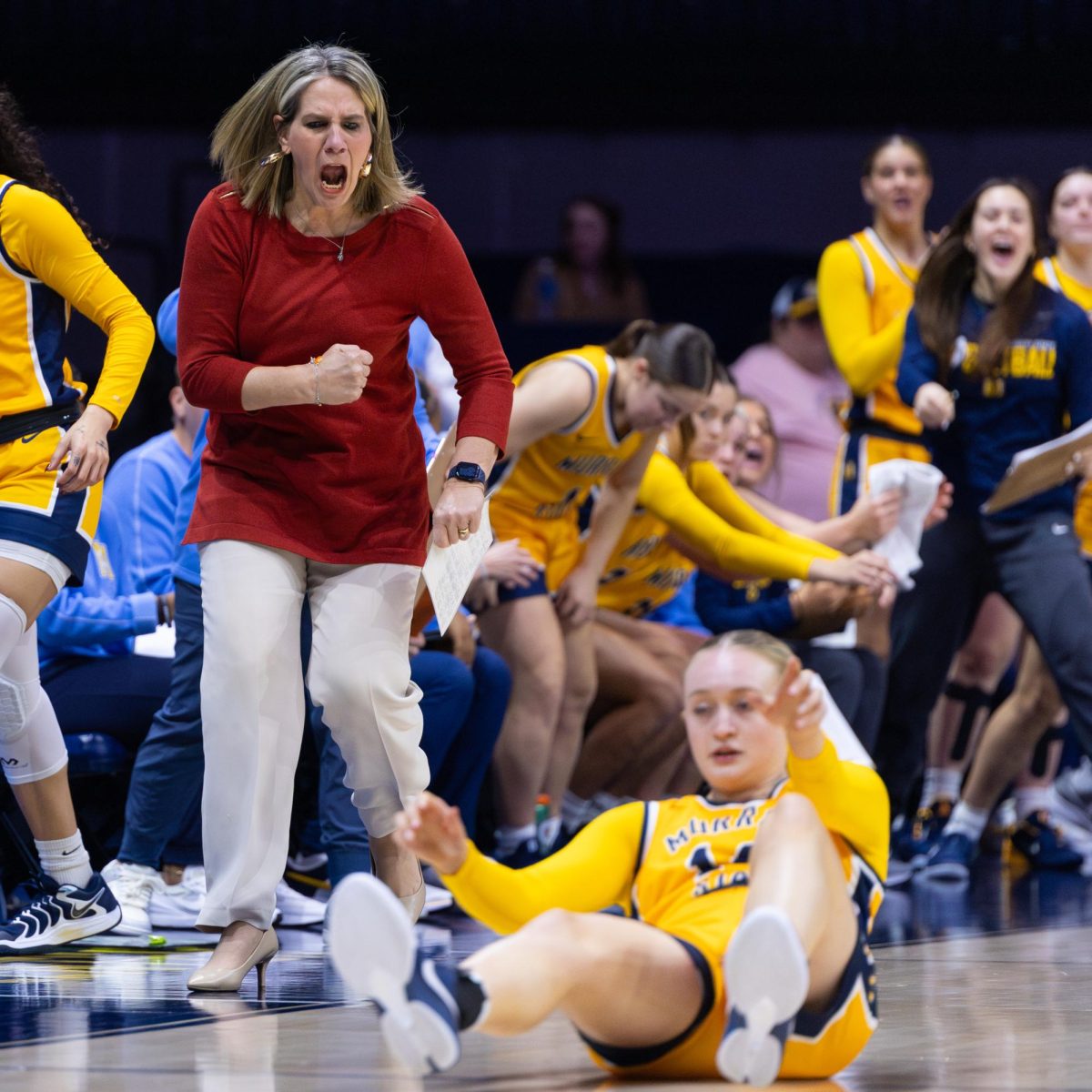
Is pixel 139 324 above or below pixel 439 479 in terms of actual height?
above

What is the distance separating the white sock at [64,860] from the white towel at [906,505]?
2.55m

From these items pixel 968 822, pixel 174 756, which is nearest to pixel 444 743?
pixel 174 756

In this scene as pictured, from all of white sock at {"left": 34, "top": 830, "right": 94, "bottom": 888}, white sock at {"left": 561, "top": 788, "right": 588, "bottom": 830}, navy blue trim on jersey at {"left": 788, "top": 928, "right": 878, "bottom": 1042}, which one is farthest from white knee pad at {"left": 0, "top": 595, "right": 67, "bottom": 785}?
white sock at {"left": 561, "top": 788, "right": 588, "bottom": 830}

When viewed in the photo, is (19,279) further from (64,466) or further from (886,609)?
(886,609)

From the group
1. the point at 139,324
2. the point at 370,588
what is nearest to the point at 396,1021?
the point at 370,588

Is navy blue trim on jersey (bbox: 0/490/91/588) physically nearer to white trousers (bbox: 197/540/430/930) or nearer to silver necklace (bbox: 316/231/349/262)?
white trousers (bbox: 197/540/430/930)

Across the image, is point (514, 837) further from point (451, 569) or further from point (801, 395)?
point (801, 395)

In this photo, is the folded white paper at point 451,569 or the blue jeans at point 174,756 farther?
the blue jeans at point 174,756

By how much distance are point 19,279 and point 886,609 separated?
9.94ft

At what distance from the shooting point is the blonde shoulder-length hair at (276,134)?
10.5ft

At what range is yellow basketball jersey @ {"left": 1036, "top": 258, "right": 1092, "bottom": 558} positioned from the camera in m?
5.84

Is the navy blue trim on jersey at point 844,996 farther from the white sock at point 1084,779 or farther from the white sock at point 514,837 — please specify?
the white sock at point 1084,779

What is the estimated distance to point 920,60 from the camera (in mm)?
8805

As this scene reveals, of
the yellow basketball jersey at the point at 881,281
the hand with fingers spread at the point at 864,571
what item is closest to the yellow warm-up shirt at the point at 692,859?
the hand with fingers spread at the point at 864,571
